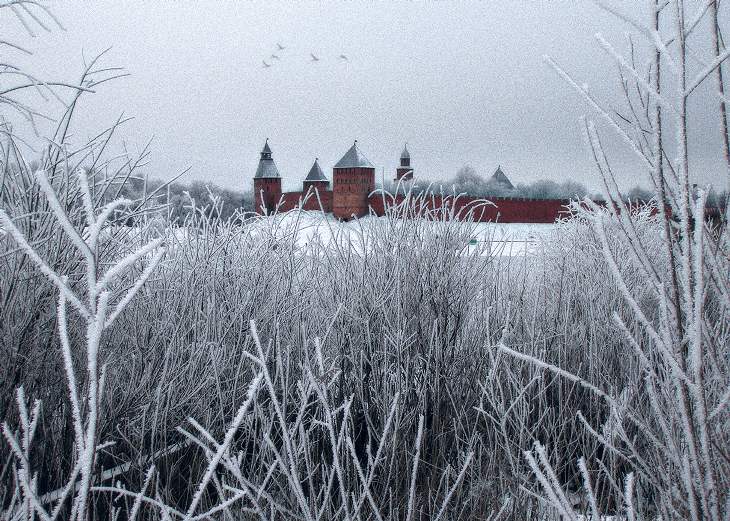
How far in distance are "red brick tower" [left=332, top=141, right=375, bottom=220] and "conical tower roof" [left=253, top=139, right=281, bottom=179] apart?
7.66m

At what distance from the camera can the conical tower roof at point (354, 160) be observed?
52272mm

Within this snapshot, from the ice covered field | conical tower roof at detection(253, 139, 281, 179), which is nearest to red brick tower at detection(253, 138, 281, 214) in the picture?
conical tower roof at detection(253, 139, 281, 179)

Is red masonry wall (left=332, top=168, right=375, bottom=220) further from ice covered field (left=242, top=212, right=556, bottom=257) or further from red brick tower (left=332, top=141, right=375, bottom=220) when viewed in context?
ice covered field (left=242, top=212, right=556, bottom=257)

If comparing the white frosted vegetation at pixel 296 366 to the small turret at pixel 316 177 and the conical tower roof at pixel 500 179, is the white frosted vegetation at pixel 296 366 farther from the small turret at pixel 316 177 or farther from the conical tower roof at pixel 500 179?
the conical tower roof at pixel 500 179

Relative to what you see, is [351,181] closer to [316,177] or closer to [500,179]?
[316,177]

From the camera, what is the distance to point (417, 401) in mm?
3680

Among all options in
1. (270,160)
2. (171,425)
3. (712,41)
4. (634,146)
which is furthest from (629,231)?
(270,160)

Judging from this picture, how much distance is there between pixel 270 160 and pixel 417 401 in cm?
5721

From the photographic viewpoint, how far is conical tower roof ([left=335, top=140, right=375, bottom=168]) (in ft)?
171

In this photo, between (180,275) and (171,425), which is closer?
(171,425)

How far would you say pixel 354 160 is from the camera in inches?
2064

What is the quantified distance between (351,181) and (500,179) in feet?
74.1

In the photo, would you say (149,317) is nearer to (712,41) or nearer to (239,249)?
(239,249)

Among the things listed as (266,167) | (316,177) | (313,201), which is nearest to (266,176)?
(266,167)
